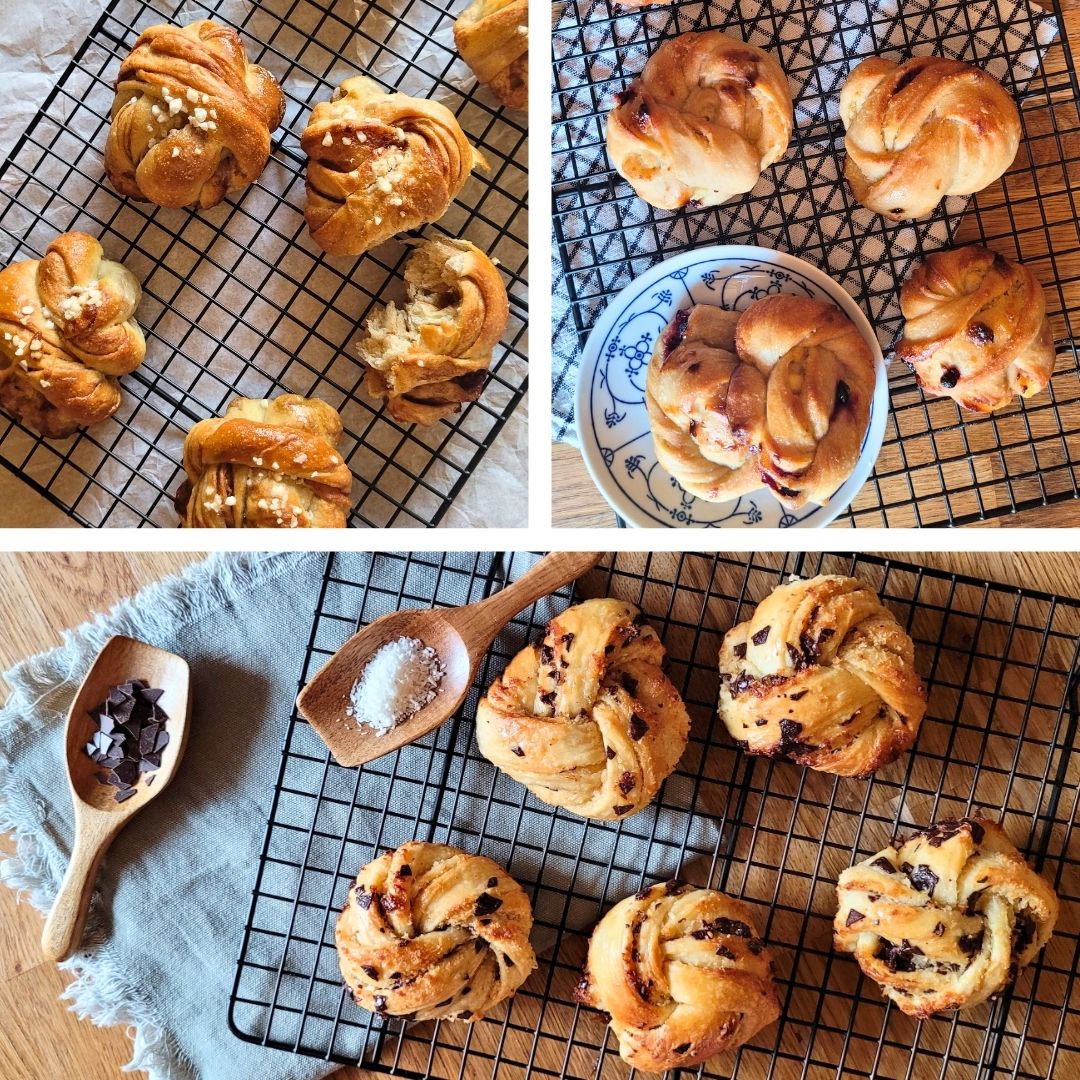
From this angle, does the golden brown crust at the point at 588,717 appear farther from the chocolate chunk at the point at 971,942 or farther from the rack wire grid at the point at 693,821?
the chocolate chunk at the point at 971,942

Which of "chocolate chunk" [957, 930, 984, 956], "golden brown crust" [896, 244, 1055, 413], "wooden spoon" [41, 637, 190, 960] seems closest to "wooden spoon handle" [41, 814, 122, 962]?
"wooden spoon" [41, 637, 190, 960]

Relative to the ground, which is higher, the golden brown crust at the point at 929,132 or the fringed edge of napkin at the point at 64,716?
the golden brown crust at the point at 929,132

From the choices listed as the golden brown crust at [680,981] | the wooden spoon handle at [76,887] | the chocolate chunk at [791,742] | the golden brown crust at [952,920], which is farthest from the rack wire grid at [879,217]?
the wooden spoon handle at [76,887]

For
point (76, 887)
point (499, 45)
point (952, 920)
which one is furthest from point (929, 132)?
point (76, 887)

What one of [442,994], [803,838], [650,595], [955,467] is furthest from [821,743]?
[442,994]

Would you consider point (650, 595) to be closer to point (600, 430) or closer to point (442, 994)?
point (600, 430)

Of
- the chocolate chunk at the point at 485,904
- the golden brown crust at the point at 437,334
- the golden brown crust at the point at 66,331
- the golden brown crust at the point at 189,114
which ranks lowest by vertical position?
the chocolate chunk at the point at 485,904

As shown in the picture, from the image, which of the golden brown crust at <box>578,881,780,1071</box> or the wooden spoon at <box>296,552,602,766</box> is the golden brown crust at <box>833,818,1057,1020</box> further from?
the wooden spoon at <box>296,552,602,766</box>
